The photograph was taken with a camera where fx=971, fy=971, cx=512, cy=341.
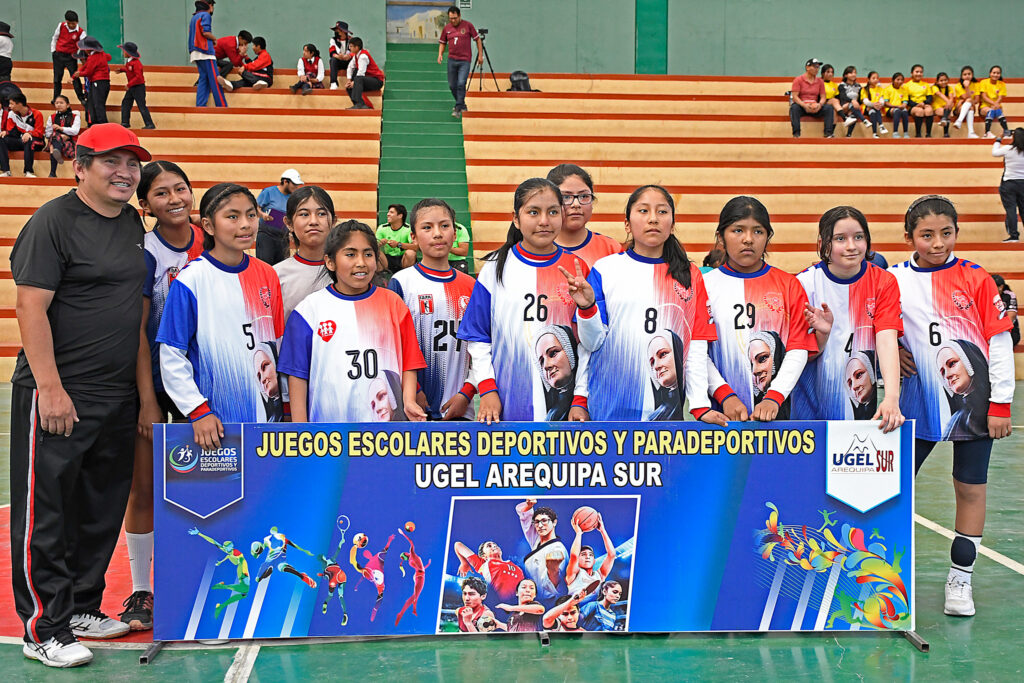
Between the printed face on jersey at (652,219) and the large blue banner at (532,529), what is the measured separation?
2.66ft

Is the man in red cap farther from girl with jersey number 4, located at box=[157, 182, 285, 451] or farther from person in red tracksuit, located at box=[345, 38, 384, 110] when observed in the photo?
person in red tracksuit, located at box=[345, 38, 384, 110]

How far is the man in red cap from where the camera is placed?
3.70m

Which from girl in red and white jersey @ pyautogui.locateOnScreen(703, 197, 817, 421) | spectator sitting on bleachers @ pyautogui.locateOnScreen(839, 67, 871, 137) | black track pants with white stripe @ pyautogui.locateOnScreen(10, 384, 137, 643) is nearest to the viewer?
black track pants with white stripe @ pyautogui.locateOnScreen(10, 384, 137, 643)

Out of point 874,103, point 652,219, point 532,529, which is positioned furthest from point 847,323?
point 874,103

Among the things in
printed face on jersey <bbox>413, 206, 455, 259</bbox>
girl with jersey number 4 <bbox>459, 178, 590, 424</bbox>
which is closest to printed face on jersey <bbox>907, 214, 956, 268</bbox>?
girl with jersey number 4 <bbox>459, 178, 590, 424</bbox>

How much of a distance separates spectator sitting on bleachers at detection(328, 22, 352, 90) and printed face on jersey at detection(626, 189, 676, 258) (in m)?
15.5

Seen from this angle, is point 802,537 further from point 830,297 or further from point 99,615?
point 99,615

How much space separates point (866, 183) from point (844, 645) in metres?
13.6

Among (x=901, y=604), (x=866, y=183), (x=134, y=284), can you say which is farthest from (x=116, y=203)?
(x=866, y=183)

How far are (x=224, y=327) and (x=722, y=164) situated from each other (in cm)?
1384

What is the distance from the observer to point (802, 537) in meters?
4.04

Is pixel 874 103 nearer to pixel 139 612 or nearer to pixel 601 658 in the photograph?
pixel 601 658

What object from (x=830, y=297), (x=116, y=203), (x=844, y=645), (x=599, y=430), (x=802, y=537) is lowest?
(x=844, y=645)

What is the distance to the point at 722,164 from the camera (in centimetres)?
1667
